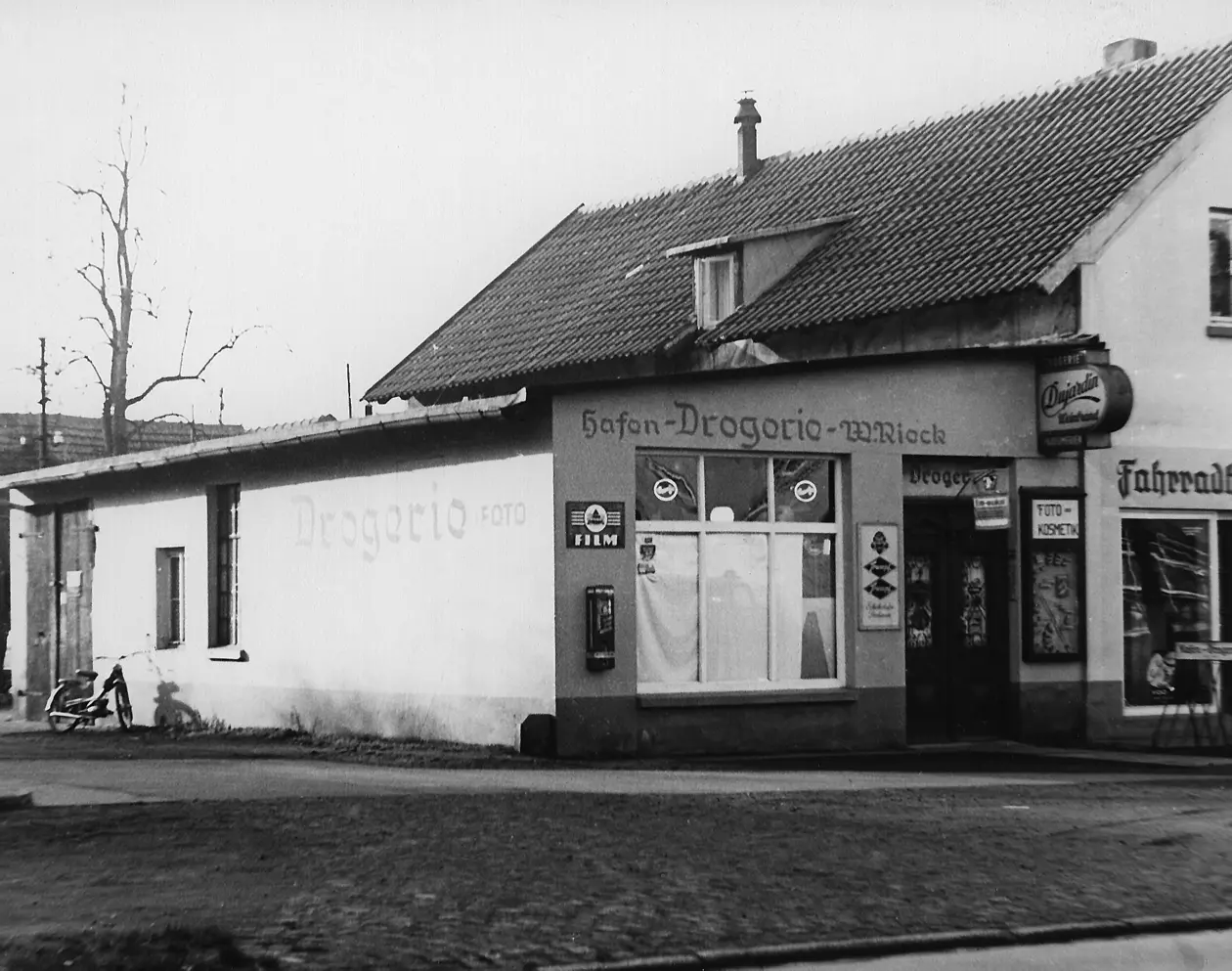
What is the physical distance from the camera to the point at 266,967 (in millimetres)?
7645

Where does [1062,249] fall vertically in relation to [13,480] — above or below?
above

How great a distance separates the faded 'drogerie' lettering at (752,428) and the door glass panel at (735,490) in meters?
0.27

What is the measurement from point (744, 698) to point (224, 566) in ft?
26.7

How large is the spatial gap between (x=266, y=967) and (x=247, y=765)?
9.40 m

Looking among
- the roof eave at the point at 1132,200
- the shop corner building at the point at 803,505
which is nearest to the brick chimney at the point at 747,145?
the shop corner building at the point at 803,505

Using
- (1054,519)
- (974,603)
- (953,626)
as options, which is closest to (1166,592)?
(1054,519)

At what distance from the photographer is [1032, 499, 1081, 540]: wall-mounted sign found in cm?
2031

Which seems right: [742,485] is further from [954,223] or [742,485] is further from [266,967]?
[266,967]

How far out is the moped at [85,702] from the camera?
2464 cm

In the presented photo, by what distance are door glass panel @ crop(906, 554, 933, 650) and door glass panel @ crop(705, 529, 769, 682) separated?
7.41 feet

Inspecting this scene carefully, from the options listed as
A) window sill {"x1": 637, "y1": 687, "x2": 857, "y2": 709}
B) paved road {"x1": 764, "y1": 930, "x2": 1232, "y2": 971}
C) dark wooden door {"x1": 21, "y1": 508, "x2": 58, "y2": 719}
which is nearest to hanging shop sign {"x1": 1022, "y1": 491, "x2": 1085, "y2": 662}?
window sill {"x1": 637, "y1": 687, "x2": 857, "y2": 709}

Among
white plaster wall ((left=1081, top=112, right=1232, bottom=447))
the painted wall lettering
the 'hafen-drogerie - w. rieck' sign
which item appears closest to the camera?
the 'hafen-drogerie - w. rieck' sign

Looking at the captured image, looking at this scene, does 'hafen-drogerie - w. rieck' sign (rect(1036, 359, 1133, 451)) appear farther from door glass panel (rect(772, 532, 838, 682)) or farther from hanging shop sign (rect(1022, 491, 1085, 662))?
door glass panel (rect(772, 532, 838, 682))

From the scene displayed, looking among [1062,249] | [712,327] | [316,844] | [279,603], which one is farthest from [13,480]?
[316,844]
